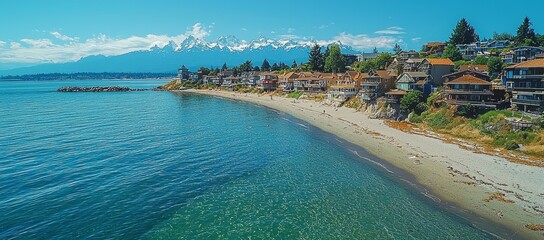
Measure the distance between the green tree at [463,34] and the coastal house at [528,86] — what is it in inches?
2519

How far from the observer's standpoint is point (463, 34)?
106 m

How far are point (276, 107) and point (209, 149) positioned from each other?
172 ft

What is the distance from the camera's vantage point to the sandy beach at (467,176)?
2572 cm

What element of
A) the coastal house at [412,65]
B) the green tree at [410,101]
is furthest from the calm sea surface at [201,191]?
the coastal house at [412,65]

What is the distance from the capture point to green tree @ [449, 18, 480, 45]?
350 feet

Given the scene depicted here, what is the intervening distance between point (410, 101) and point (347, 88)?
25.4 metres

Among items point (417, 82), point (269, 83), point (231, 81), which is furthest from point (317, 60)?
point (417, 82)

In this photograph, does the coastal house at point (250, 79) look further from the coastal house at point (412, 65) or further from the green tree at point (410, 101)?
the green tree at point (410, 101)

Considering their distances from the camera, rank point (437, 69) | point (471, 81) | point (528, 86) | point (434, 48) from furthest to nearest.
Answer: point (434, 48), point (437, 69), point (471, 81), point (528, 86)

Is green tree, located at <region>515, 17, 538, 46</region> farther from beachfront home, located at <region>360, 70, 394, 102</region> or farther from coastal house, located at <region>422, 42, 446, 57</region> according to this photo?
beachfront home, located at <region>360, 70, 394, 102</region>

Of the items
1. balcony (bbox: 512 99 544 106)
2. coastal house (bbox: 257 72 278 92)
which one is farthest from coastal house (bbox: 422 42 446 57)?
balcony (bbox: 512 99 544 106)

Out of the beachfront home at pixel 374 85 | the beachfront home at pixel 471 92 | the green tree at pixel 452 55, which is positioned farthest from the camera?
the green tree at pixel 452 55

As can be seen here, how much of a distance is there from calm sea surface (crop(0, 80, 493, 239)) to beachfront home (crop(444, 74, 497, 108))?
21.6 meters

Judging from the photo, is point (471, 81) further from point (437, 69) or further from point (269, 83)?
point (269, 83)
